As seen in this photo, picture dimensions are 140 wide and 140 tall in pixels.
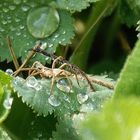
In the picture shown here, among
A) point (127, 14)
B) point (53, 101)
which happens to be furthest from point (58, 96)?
point (127, 14)

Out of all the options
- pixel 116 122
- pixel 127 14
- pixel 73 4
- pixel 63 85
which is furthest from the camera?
pixel 127 14

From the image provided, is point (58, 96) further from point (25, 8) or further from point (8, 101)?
point (25, 8)

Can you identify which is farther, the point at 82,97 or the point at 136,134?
the point at 82,97

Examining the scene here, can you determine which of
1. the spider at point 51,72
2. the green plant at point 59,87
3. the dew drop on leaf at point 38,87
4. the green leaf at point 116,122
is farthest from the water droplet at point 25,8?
the green leaf at point 116,122

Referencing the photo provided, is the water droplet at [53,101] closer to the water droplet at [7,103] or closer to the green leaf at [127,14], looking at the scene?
the water droplet at [7,103]

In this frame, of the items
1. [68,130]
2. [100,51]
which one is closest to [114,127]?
[68,130]

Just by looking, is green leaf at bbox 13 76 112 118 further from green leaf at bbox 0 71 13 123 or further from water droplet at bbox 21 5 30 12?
water droplet at bbox 21 5 30 12

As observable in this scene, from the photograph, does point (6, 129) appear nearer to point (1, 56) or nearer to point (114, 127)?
point (1, 56)

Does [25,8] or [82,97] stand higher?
[25,8]
